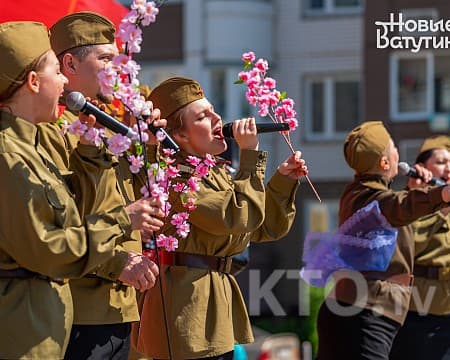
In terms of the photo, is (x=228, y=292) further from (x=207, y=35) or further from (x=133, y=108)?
(x=207, y=35)

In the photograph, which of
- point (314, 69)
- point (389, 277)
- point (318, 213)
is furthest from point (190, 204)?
A: point (314, 69)

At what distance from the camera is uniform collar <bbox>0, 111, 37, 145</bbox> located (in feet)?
11.6

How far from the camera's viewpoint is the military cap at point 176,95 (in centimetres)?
473

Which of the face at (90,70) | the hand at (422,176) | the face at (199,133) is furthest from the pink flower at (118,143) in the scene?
the hand at (422,176)

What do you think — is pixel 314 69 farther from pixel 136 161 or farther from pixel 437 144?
pixel 136 161

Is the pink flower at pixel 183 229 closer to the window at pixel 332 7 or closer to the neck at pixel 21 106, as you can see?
the neck at pixel 21 106

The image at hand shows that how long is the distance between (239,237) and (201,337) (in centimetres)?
44

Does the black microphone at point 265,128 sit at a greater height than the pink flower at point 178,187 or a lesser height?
greater

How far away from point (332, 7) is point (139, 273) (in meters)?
17.8

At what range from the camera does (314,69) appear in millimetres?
20781

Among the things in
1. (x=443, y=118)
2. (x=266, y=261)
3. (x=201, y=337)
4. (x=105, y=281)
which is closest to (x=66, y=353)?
(x=105, y=281)

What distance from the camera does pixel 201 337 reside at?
4.47 metres

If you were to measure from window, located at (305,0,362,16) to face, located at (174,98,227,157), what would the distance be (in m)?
16.6

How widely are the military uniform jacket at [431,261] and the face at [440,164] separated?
23cm
